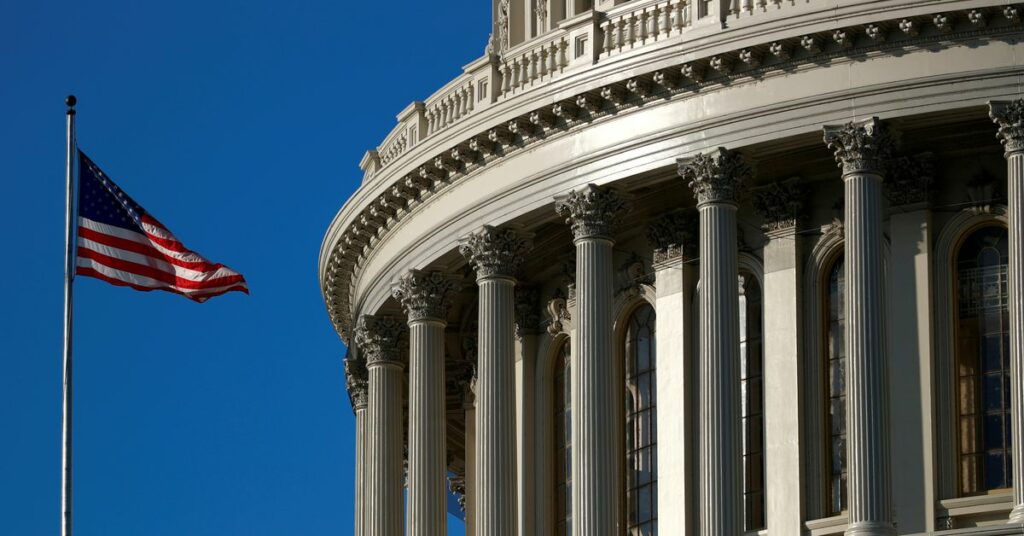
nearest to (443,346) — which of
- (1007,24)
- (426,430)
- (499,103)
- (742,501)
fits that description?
(426,430)

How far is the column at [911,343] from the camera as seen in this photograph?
59.8 m

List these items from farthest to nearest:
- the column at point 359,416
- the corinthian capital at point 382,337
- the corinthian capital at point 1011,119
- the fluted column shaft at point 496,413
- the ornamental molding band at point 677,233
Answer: the column at point 359,416, the corinthian capital at point 382,337, the ornamental molding band at point 677,233, the fluted column shaft at point 496,413, the corinthian capital at point 1011,119

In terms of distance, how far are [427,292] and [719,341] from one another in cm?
948

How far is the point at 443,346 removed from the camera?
68125 mm

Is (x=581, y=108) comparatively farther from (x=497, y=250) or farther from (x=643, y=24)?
(x=497, y=250)

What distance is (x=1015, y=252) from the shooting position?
57.2 m

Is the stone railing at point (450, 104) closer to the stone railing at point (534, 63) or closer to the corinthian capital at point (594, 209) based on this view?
the stone railing at point (534, 63)

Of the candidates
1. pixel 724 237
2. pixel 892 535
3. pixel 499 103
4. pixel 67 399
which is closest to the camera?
pixel 67 399

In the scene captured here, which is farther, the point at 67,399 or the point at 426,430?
the point at 426,430

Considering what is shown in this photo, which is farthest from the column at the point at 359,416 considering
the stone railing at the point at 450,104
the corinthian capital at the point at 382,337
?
the stone railing at the point at 450,104

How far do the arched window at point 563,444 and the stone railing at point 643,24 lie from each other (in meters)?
8.17

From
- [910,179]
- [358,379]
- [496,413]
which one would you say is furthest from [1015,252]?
[358,379]

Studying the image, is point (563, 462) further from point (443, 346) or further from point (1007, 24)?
point (1007, 24)

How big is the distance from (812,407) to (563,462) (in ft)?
25.5
